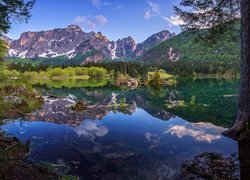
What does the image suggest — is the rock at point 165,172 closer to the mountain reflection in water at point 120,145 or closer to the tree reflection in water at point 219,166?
the mountain reflection in water at point 120,145

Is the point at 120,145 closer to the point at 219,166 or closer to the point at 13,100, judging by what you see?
the point at 219,166

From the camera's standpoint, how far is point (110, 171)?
42.9 ft

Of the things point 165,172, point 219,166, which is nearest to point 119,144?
point 165,172

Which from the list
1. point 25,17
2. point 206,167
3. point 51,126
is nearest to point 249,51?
point 206,167

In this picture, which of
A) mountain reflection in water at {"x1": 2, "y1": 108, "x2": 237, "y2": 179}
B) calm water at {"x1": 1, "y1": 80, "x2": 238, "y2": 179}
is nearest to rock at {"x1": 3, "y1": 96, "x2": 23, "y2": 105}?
calm water at {"x1": 1, "y1": 80, "x2": 238, "y2": 179}

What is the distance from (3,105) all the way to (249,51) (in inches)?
1068

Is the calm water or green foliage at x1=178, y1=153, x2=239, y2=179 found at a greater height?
green foliage at x1=178, y1=153, x2=239, y2=179

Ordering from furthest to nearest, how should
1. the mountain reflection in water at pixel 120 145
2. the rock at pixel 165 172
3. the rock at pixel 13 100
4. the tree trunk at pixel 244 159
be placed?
1. the rock at pixel 13 100
2. the mountain reflection in water at pixel 120 145
3. the rock at pixel 165 172
4. the tree trunk at pixel 244 159

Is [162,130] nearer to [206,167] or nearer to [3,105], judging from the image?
[206,167]

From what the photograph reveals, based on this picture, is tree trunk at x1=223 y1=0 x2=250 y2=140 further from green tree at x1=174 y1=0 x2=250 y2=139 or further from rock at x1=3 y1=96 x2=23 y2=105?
rock at x1=3 y1=96 x2=23 y2=105

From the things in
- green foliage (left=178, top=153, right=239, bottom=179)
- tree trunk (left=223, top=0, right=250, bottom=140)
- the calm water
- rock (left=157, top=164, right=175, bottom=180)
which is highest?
tree trunk (left=223, top=0, right=250, bottom=140)

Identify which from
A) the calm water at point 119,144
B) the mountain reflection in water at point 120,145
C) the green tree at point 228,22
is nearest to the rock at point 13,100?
the calm water at point 119,144

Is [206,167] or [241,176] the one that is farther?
[206,167]

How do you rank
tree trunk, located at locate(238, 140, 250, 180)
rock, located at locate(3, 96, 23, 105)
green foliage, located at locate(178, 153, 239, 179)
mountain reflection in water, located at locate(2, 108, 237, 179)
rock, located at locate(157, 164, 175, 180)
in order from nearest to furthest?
tree trunk, located at locate(238, 140, 250, 180)
green foliage, located at locate(178, 153, 239, 179)
rock, located at locate(157, 164, 175, 180)
mountain reflection in water, located at locate(2, 108, 237, 179)
rock, located at locate(3, 96, 23, 105)
